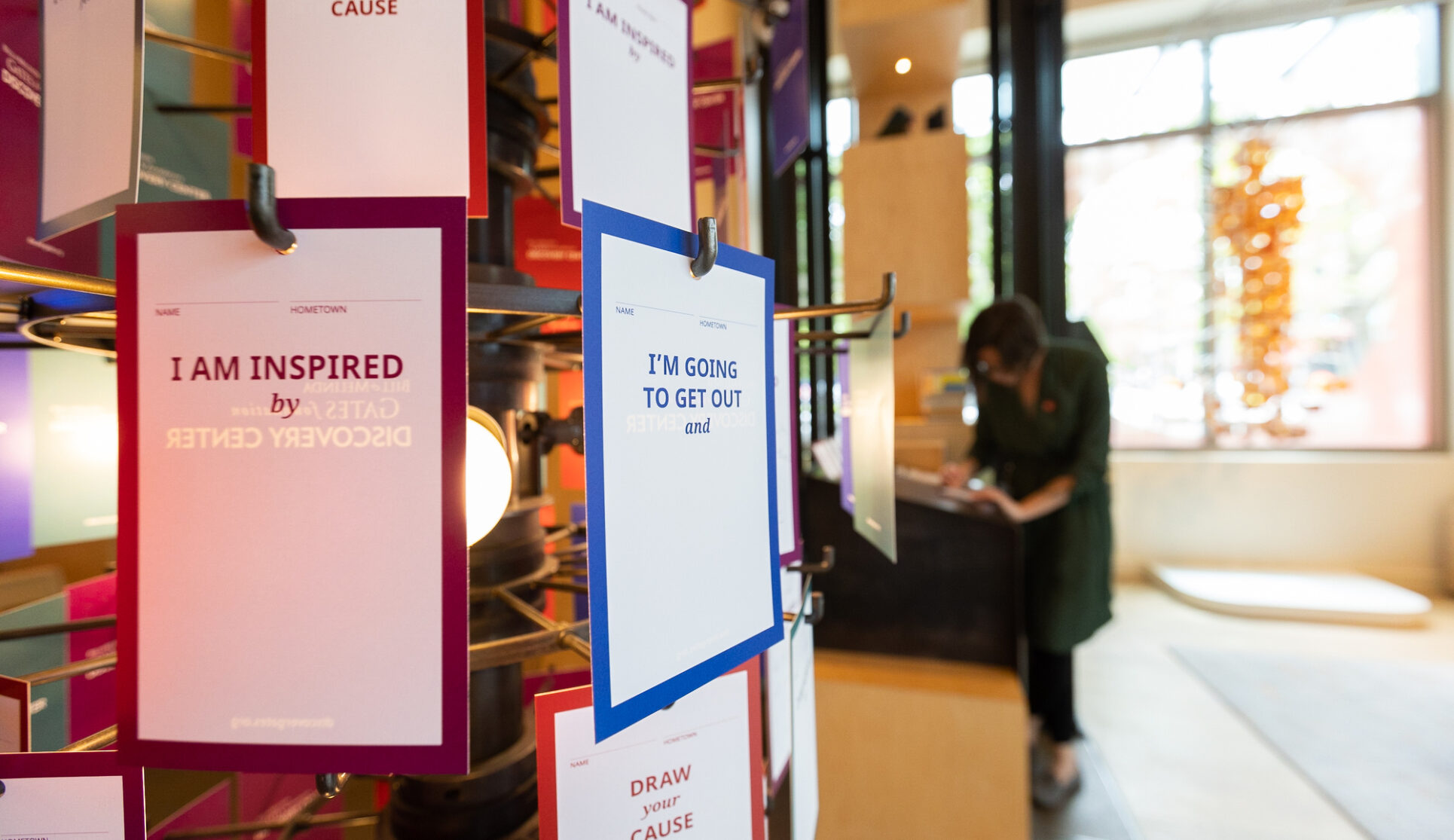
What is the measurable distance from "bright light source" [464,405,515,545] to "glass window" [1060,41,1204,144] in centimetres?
517

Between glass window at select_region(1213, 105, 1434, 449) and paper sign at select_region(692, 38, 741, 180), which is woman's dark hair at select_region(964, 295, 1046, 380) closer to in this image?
paper sign at select_region(692, 38, 741, 180)

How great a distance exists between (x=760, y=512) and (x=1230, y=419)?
5243 mm

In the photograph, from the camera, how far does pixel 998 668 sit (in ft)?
5.50

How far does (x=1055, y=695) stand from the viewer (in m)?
2.18

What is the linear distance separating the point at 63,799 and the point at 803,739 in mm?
548

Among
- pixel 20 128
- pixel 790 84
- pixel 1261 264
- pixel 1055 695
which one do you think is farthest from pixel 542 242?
pixel 1261 264

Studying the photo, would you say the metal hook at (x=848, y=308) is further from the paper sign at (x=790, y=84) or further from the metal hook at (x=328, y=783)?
the metal hook at (x=328, y=783)

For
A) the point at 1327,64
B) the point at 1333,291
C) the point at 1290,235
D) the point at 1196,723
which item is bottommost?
the point at 1196,723

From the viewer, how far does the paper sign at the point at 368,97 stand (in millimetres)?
381

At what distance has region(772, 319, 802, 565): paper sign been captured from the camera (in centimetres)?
58

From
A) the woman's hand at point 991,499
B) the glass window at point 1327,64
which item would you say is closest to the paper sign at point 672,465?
the woman's hand at point 991,499

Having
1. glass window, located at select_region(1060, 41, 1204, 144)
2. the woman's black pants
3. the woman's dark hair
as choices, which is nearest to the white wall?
the woman's black pants

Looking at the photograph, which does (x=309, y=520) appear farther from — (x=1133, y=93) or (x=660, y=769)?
(x=1133, y=93)

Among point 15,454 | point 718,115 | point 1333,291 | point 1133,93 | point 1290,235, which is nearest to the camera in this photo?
point 15,454
